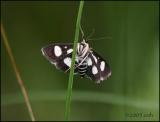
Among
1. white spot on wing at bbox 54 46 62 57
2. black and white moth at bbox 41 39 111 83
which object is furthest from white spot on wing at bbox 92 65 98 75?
white spot on wing at bbox 54 46 62 57

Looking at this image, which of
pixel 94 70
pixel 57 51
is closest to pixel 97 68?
pixel 94 70

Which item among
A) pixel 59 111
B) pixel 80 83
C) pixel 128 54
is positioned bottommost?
pixel 59 111

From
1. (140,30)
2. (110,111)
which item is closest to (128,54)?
(140,30)

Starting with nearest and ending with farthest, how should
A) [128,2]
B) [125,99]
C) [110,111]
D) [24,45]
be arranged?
[125,99] → [110,111] → [128,2] → [24,45]

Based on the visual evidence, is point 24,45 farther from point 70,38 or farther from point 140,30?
point 140,30

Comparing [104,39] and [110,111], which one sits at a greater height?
[104,39]

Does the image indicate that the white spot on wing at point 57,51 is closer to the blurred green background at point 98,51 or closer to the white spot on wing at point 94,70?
the white spot on wing at point 94,70

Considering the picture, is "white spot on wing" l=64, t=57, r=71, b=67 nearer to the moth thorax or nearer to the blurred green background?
the moth thorax
